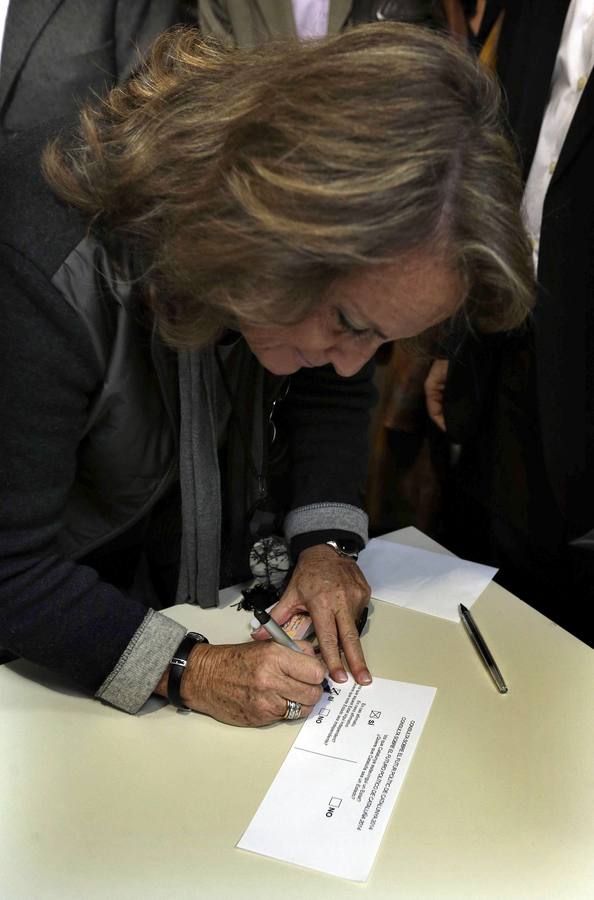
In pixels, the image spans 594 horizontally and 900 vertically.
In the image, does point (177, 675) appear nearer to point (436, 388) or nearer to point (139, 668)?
point (139, 668)

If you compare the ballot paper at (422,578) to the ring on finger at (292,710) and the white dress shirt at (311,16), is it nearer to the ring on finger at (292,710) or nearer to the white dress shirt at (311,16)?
the ring on finger at (292,710)

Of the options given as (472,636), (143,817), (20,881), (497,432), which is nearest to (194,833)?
(143,817)

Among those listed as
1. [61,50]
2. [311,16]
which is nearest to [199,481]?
[61,50]

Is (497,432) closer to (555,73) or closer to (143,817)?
(555,73)

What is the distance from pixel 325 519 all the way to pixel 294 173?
2.03 feet

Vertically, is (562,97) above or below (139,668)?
above

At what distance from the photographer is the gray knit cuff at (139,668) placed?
926 mm

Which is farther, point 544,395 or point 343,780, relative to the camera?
point 544,395

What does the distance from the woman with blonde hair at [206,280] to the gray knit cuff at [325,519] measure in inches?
4.9

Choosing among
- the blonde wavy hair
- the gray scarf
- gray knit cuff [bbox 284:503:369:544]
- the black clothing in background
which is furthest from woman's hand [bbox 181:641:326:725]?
the black clothing in background

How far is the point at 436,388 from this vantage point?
1.85 meters

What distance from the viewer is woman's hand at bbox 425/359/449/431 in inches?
72.4

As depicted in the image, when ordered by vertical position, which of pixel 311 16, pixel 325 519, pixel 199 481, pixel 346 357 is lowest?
pixel 325 519

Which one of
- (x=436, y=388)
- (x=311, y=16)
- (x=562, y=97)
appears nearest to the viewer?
(x=562, y=97)
